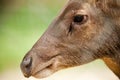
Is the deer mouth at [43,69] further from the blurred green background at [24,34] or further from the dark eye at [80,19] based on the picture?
the blurred green background at [24,34]

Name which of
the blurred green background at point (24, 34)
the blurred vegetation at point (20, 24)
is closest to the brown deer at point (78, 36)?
the blurred green background at point (24, 34)

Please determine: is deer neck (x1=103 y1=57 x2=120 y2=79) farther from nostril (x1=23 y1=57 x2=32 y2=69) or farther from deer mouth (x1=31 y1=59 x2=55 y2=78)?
nostril (x1=23 y1=57 x2=32 y2=69)

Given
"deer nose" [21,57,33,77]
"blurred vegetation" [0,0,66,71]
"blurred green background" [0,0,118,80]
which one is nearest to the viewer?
"deer nose" [21,57,33,77]

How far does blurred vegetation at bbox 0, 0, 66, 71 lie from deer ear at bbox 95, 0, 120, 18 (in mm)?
10810

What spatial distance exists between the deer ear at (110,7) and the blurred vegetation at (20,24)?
10.8 m

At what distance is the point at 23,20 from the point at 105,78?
11.2m

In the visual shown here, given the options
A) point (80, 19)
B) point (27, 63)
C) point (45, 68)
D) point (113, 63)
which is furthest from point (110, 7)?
point (27, 63)

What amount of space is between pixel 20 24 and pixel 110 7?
17.7 m

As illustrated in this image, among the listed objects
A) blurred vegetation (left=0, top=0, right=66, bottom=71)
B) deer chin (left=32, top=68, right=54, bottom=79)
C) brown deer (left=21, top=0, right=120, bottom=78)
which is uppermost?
brown deer (left=21, top=0, right=120, bottom=78)

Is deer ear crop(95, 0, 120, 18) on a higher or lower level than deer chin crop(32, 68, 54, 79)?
higher

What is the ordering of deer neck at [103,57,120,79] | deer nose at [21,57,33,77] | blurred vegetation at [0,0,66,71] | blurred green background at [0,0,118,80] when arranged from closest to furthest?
deer nose at [21,57,33,77] < deer neck at [103,57,120,79] < blurred green background at [0,0,118,80] < blurred vegetation at [0,0,66,71]

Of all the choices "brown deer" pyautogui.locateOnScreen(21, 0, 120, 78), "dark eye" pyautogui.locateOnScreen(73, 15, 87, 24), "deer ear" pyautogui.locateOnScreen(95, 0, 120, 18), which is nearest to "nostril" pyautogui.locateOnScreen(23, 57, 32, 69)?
"brown deer" pyautogui.locateOnScreen(21, 0, 120, 78)

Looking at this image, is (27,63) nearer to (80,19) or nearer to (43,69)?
(43,69)

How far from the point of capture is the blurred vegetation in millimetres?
21469
